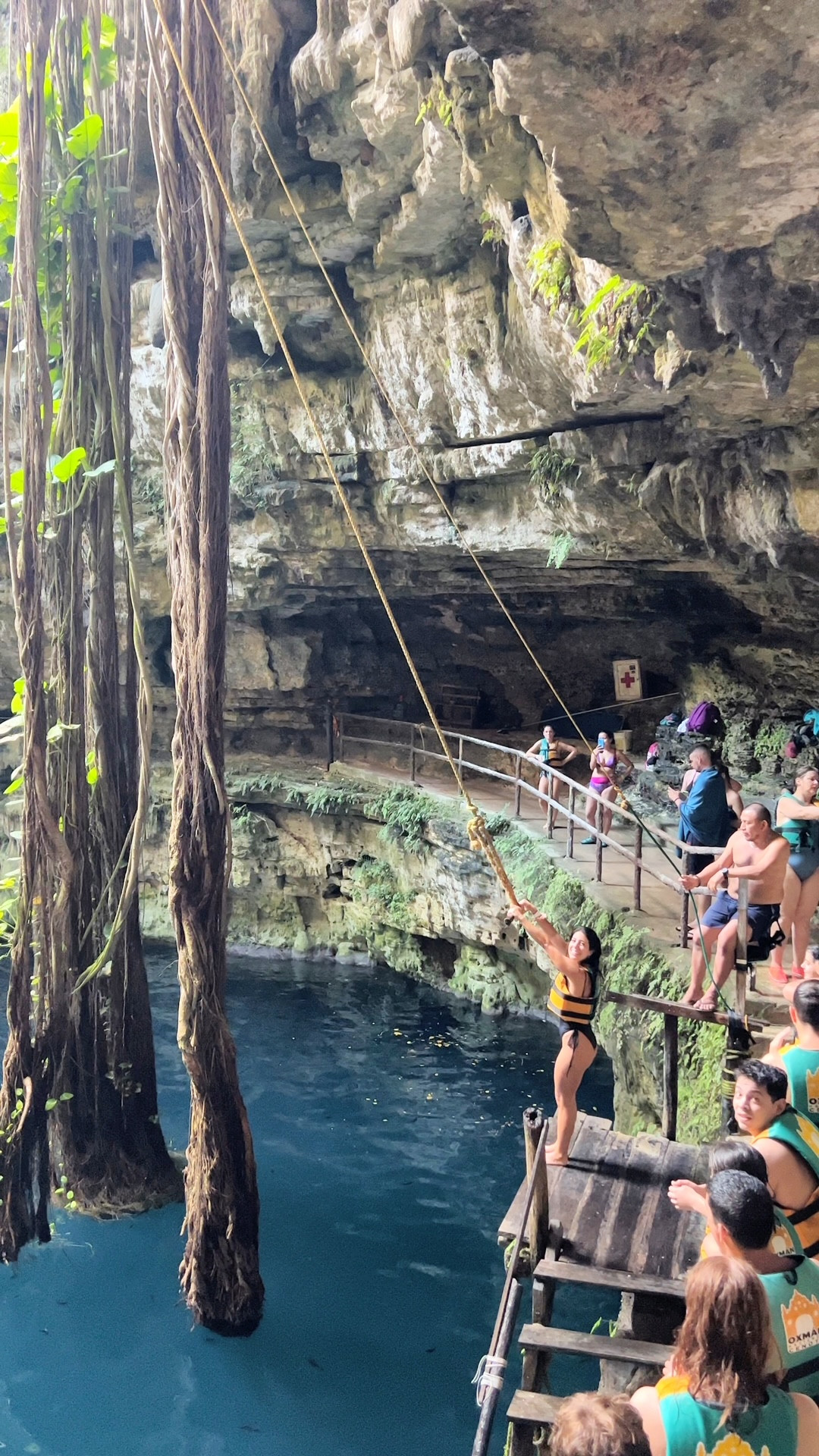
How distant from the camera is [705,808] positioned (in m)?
5.41

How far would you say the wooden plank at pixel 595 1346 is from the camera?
3.07 m

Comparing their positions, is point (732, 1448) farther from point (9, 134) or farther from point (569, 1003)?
point (9, 134)

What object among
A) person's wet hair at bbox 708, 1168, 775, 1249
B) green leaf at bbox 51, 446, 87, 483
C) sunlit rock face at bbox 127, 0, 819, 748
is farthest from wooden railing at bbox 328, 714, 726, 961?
green leaf at bbox 51, 446, 87, 483

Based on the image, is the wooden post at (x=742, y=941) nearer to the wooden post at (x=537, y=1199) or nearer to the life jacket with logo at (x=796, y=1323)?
the wooden post at (x=537, y=1199)

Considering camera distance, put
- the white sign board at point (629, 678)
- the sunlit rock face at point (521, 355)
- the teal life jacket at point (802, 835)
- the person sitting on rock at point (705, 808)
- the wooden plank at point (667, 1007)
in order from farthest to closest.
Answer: the white sign board at point (629, 678)
the person sitting on rock at point (705, 808)
the teal life jacket at point (802, 835)
the wooden plank at point (667, 1007)
the sunlit rock face at point (521, 355)

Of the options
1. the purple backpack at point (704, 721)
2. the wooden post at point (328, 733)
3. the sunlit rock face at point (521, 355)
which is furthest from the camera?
the wooden post at point (328, 733)

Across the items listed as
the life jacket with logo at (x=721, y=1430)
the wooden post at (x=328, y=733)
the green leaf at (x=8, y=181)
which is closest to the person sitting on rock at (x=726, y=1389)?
the life jacket with logo at (x=721, y=1430)

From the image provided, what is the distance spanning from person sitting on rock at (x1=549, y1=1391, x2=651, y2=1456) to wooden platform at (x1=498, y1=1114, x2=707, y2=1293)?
1663 millimetres

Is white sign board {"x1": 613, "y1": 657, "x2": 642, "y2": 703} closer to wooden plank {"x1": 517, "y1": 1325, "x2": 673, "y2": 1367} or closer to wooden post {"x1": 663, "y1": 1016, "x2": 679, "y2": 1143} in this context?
wooden post {"x1": 663, "y1": 1016, "x2": 679, "y2": 1143}

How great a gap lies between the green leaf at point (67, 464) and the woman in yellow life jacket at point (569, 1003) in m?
3.13

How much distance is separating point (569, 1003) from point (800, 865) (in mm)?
1509

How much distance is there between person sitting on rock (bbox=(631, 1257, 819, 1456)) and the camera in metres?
1.97

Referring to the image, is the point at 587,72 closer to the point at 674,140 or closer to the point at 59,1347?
the point at 674,140

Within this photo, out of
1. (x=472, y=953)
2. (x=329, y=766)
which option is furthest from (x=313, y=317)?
(x=472, y=953)
